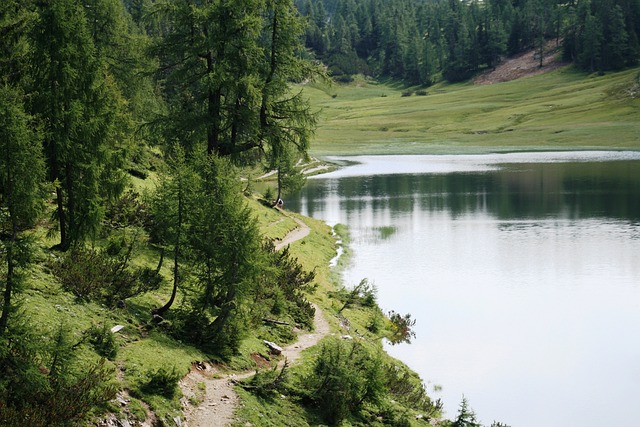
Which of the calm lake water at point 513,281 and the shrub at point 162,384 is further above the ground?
the shrub at point 162,384

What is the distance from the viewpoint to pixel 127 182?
26406 millimetres

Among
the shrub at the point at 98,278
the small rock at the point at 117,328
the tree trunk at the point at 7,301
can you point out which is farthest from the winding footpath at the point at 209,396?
the tree trunk at the point at 7,301

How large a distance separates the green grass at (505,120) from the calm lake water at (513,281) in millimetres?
45095

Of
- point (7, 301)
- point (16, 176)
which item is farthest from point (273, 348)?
point (16, 176)

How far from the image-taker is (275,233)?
49062 millimetres

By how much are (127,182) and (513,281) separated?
24.8m

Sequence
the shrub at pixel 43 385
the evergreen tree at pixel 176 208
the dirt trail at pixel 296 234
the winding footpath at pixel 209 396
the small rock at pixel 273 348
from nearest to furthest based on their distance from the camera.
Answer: the shrub at pixel 43 385 < the winding footpath at pixel 209 396 < the evergreen tree at pixel 176 208 < the small rock at pixel 273 348 < the dirt trail at pixel 296 234

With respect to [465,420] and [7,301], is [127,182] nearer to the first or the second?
[7,301]

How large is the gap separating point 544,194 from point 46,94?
62.3 meters

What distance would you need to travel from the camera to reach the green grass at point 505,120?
131000mm

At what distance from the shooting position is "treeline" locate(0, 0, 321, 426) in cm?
1457

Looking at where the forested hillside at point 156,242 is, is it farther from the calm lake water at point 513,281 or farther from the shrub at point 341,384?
the calm lake water at point 513,281

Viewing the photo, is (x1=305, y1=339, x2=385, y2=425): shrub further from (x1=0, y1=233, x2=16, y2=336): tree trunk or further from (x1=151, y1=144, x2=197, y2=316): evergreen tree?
(x1=0, y1=233, x2=16, y2=336): tree trunk

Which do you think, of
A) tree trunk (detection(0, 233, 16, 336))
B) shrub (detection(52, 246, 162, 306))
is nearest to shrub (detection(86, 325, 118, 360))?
shrub (detection(52, 246, 162, 306))
